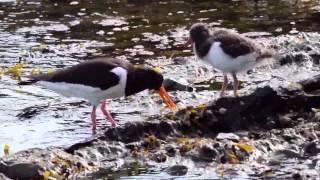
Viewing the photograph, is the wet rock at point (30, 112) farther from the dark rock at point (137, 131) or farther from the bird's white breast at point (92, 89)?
the dark rock at point (137, 131)

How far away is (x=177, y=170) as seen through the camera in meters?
7.83

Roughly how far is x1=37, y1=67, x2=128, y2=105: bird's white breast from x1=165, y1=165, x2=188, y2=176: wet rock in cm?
166

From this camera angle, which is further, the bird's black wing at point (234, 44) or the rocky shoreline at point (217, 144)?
the bird's black wing at point (234, 44)

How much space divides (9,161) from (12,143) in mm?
1310

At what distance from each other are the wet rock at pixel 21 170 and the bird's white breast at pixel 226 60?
116 inches

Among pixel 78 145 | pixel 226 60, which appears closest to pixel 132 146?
pixel 78 145

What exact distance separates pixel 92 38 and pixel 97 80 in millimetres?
5456

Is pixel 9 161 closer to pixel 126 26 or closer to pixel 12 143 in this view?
pixel 12 143

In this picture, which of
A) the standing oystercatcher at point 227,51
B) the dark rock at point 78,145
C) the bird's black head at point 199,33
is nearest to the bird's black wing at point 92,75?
the dark rock at point 78,145

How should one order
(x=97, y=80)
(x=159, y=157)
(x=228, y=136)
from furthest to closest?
(x=97, y=80)
(x=228, y=136)
(x=159, y=157)

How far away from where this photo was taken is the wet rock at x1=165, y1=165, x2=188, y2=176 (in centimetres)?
778

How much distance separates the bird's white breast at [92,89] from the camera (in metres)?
9.20

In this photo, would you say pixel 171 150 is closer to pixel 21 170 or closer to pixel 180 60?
pixel 21 170

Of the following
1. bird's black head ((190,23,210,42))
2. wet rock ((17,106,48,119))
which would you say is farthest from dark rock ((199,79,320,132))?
wet rock ((17,106,48,119))
